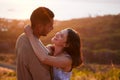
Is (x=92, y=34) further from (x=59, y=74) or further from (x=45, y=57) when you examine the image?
(x=45, y=57)

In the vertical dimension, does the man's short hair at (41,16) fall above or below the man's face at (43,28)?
above

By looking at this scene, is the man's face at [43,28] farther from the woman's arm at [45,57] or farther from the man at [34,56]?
the woman's arm at [45,57]

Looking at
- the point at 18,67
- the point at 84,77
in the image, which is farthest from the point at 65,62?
the point at 84,77

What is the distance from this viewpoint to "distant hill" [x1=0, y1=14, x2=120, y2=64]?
42.0 meters

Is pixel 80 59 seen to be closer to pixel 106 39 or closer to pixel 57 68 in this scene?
pixel 57 68

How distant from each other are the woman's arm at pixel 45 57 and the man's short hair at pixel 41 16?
166 millimetres

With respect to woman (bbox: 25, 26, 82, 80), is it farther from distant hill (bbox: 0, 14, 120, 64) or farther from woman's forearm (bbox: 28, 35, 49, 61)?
distant hill (bbox: 0, 14, 120, 64)

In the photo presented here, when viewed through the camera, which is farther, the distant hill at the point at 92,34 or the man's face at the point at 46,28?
the distant hill at the point at 92,34

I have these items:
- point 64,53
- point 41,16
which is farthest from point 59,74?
point 41,16

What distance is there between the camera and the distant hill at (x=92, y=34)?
42.0 m

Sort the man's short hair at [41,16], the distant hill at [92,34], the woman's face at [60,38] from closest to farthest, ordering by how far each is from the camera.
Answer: the man's short hair at [41,16], the woman's face at [60,38], the distant hill at [92,34]

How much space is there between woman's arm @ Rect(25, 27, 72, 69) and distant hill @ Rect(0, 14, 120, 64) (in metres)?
34.1

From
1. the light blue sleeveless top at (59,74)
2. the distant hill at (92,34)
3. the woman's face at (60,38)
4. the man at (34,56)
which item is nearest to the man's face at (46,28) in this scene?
the man at (34,56)

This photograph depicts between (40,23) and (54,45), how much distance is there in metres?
0.50
